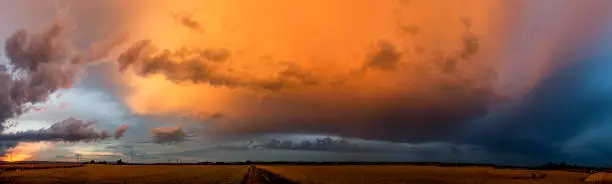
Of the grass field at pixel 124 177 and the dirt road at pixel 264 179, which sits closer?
the dirt road at pixel 264 179

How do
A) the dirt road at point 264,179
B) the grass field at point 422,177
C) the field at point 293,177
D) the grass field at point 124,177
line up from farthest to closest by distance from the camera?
the grass field at point 124,177 → the grass field at point 422,177 → the field at point 293,177 → the dirt road at point 264,179

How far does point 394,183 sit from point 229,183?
2256 centimetres

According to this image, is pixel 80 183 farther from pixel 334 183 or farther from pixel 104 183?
pixel 334 183

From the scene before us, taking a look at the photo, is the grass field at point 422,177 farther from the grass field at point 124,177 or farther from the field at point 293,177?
the grass field at point 124,177

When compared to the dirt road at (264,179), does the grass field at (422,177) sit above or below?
below

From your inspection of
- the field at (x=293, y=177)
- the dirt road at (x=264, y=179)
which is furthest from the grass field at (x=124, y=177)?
the dirt road at (x=264, y=179)

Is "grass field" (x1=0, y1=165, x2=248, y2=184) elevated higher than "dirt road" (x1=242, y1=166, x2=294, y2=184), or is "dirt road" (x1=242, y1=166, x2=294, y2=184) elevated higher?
"dirt road" (x1=242, y1=166, x2=294, y2=184)

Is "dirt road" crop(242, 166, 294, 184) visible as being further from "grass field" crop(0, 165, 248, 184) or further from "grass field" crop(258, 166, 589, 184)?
"grass field" crop(258, 166, 589, 184)

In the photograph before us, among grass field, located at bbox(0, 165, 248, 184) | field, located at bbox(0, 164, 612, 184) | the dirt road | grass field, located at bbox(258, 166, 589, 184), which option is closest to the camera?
the dirt road

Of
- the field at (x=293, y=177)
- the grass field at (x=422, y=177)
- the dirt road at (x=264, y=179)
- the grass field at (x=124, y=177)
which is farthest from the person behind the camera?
the grass field at (x=124, y=177)

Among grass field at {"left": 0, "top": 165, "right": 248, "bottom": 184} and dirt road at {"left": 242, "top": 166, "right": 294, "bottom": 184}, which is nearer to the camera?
dirt road at {"left": 242, "top": 166, "right": 294, "bottom": 184}

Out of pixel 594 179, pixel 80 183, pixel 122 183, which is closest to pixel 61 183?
pixel 80 183

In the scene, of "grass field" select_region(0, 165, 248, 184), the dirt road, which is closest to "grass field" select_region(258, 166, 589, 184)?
the dirt road

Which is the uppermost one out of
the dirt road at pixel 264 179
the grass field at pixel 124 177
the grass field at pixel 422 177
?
the dirt road at pixel 264 179
